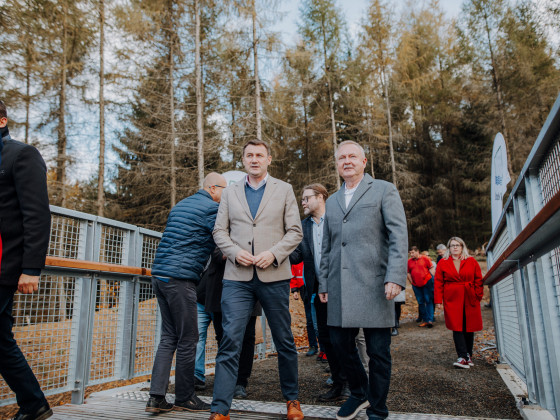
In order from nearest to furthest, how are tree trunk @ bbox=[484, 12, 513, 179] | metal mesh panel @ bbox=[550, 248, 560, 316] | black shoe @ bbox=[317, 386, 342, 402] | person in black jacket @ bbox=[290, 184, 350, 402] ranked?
1. metal mesh panel @ bbox=[550, 248, 560, 316]
2. black shoe @ bbox=[317, 386, 342, 402]
3. person in black jacket @ bbox=[290, 184, 350, 402]
4. tree trunk @ bbox=[484, 12, 513, 179]

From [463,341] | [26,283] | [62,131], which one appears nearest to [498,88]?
[463,341]

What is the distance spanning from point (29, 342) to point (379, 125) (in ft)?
66.5

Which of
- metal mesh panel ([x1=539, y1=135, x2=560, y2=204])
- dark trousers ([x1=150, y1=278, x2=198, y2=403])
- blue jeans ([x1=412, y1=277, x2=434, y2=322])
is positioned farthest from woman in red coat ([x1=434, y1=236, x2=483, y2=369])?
blue jeans ([x1=412, y1=277, x2=434, y2=322])

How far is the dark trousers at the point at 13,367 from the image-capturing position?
2.62 meters

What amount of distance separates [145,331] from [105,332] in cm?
60

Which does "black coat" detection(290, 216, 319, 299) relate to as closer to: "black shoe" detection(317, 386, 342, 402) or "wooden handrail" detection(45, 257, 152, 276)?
"black shoe" detection(317, 386, 342, 402)

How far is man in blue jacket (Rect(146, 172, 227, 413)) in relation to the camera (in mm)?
3383

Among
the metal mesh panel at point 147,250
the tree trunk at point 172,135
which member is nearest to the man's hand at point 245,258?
the metal mesh panel at point 147,250

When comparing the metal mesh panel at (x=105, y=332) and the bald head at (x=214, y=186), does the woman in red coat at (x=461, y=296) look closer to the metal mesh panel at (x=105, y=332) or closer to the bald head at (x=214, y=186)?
the bald head at (x=214, y=186)

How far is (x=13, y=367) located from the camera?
2633 millimetres

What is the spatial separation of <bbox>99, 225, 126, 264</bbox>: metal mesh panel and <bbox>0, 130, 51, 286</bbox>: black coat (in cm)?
133

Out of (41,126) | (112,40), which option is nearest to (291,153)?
(112,40)

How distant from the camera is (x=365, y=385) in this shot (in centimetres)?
325

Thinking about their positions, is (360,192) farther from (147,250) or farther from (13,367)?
(147,250)
